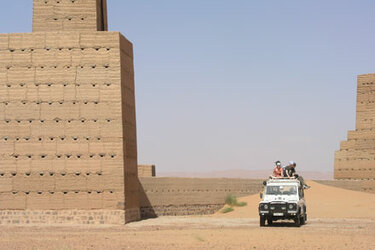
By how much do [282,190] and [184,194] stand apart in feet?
33.0

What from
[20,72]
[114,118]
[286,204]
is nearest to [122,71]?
[114,118]

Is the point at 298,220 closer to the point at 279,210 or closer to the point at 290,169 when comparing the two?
the point at 279,210

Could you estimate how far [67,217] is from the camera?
29.0 m

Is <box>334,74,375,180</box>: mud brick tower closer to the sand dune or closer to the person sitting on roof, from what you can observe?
the sand dune

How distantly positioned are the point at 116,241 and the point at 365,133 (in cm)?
3139

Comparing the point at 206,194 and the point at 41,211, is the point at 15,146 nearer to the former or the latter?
the point at 41,211

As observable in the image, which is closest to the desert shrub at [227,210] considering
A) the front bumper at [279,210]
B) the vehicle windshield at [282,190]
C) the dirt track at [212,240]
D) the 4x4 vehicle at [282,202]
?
the 4x4 vehicle at [282,202]

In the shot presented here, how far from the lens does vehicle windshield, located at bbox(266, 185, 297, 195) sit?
88.8 ft

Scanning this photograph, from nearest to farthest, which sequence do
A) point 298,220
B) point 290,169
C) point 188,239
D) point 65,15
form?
point 188,239 < point 298,220 < point 290,169 < point 65,15

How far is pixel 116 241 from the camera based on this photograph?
771 inches

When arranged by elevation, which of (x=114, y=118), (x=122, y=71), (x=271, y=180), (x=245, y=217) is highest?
(x=122, y=71)

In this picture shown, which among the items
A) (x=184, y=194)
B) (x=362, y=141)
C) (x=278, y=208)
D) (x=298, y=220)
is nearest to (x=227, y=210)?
(x=184, y=194)

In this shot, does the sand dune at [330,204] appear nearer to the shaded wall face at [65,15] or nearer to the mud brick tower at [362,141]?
the mud brick tower at [362,141]

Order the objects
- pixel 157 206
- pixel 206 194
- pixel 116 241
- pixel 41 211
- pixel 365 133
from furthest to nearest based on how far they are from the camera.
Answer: pixel 365 133 < pixel 206 194 < pixel 157 206 < pixel 41 211 < pixel 116 241
